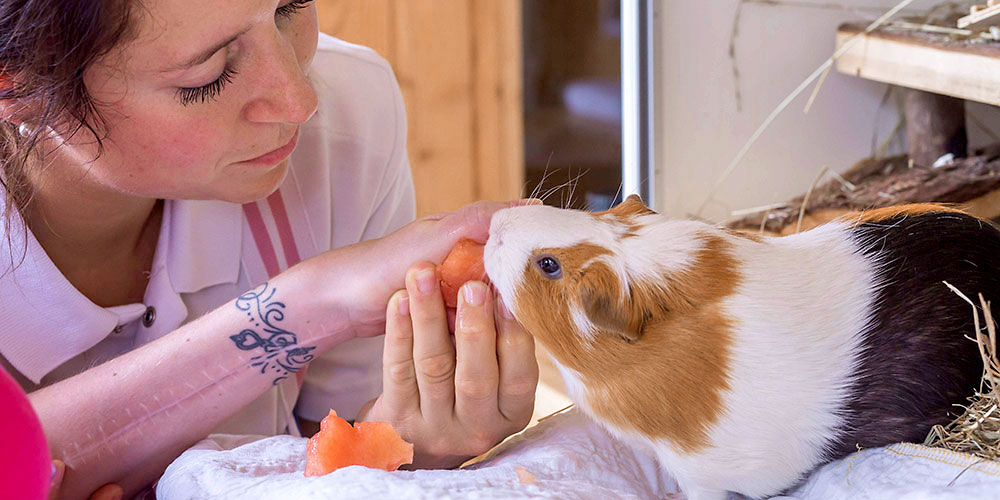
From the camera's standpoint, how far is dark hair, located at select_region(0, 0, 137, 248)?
78 cm

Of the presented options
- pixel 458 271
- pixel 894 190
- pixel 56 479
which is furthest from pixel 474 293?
pixel 894 190

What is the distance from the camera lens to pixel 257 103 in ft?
3.00

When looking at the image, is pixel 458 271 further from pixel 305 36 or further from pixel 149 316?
pixel 149 316

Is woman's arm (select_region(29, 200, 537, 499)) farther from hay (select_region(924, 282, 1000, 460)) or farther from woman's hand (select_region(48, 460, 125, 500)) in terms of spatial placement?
hay (select_region(924, 282, 1000, 460))

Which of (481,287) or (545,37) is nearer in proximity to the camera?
(481,287)

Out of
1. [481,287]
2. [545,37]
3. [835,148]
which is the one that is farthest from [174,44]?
[545,37]

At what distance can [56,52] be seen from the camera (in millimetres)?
798

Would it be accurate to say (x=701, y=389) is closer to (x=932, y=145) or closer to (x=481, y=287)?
(x=481, y=287)

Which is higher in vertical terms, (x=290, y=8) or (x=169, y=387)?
(x=290, y=8)

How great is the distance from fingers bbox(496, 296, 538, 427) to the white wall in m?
0.73

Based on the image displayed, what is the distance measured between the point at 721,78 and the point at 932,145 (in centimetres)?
40

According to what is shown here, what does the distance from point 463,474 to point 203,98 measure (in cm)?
46

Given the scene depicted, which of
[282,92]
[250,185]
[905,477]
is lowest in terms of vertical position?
[905,477]

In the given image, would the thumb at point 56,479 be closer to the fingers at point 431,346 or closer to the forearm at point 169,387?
the forearm at point 169,387
